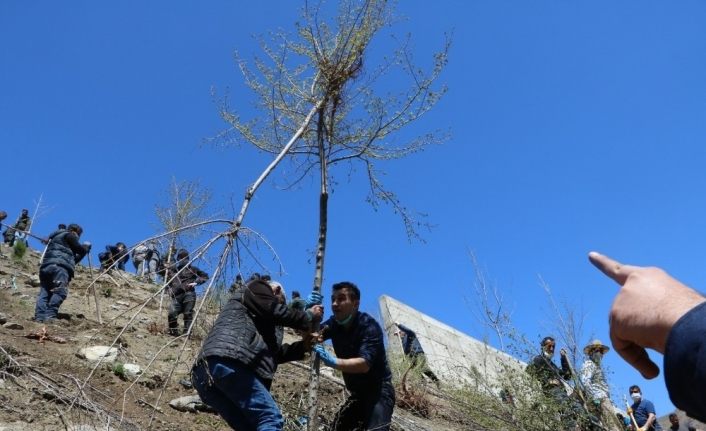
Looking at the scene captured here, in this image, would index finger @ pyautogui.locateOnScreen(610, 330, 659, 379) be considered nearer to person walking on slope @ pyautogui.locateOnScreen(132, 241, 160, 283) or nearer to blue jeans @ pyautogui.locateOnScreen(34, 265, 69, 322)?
person walking on slope @ pyautogui.locateOnScreen(132, 241, 160, 283)

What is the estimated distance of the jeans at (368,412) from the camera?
159 inches

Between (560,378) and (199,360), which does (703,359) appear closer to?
(199,360)

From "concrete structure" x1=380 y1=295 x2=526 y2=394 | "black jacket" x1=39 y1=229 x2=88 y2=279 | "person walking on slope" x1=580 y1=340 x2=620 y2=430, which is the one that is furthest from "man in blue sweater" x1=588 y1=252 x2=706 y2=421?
"concrete structure" x1=380 y1=295 x2=526 y2=394

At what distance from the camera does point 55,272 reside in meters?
8.09

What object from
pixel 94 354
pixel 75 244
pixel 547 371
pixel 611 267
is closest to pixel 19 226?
pixel 75 244

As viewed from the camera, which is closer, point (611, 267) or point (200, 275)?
point (611, 267)

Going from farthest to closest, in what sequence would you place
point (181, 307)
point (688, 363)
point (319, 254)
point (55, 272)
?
point (181, 307)
point (55, 272)
point (319, 254)
point (688, 363)

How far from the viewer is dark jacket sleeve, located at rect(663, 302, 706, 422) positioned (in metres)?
0.71

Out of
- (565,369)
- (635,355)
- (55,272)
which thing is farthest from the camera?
(55,272)

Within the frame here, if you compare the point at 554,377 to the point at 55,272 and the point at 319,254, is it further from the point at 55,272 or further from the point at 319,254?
the point at 55,272

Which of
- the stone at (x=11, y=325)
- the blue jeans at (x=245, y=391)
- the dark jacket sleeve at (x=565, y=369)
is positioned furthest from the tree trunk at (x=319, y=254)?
the stone at (x=11, y=325)

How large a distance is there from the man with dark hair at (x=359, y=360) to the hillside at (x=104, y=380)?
0.86m

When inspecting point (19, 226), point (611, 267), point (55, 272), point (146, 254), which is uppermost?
point (19, 226)

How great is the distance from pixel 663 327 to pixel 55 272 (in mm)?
8540
